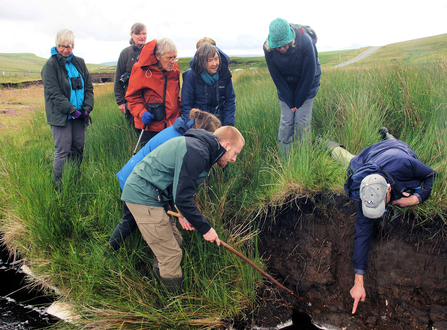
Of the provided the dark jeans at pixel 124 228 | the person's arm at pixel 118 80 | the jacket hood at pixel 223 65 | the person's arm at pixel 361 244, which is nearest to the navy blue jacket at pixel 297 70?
the jacket hood at pixel 223 65

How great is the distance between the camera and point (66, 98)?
345 centimetres

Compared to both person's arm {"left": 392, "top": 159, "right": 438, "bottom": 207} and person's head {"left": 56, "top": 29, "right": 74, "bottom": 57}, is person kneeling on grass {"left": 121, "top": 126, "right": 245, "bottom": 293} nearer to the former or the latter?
person's arm {"left": 392, "top": 159, "right": 438, "bottom": 207}

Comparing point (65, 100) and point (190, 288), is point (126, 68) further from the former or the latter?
point (190, 288)

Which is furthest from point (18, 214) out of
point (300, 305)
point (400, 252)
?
point (400, 252)

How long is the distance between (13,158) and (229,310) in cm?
380

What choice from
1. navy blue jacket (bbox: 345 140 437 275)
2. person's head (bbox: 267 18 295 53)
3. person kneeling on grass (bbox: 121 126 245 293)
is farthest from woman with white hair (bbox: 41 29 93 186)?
navy blue jacket (bbox: 345 140 437 275)

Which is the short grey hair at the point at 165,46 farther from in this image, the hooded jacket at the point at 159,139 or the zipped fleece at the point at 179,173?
the zipped fleece at the point at 179,173

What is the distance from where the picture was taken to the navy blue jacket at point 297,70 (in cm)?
318

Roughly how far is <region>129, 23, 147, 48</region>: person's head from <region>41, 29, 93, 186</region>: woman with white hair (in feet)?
2.71

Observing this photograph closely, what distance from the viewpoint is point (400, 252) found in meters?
2.63

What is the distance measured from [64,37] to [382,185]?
3717 millimetres

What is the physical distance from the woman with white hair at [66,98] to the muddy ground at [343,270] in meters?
2.71

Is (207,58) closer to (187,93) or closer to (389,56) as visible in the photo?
(187,93)

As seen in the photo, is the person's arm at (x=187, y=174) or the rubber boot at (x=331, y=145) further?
the rubber boot at (x=331, y=145)
